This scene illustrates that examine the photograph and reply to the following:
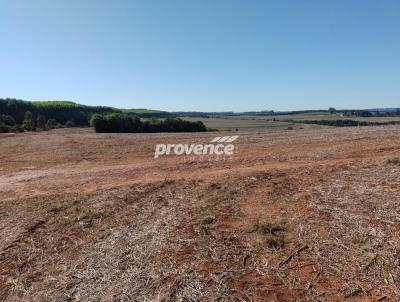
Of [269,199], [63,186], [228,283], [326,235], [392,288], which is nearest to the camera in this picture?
[392,288]

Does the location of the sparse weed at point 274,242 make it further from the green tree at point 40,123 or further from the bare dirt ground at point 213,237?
the green tree at point 40,123

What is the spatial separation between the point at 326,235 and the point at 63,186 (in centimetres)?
990

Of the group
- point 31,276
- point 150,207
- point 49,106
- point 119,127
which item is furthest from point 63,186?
point 49,106

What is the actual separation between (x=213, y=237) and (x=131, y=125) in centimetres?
5041

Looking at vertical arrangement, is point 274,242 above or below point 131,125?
below

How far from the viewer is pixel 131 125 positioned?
180 ft

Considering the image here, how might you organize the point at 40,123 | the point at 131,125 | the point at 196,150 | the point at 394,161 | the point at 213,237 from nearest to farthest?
the point at 213,237 → the point at 394,161 → the point at 196,150 → the point at 131,125 → the point at 40,123

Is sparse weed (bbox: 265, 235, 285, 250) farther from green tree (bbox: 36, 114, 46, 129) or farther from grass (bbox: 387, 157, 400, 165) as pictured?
green tree (bbox: 36, 114, 46, 129)

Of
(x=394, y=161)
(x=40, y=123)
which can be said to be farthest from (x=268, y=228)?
(x=40, y=123)

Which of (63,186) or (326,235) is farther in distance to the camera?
(63,186)

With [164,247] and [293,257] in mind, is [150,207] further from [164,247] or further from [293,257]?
[293,257]

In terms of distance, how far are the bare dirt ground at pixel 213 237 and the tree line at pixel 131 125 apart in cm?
4197

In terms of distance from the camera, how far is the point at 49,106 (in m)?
131

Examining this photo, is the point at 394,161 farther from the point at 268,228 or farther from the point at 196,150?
the point at 196,150
